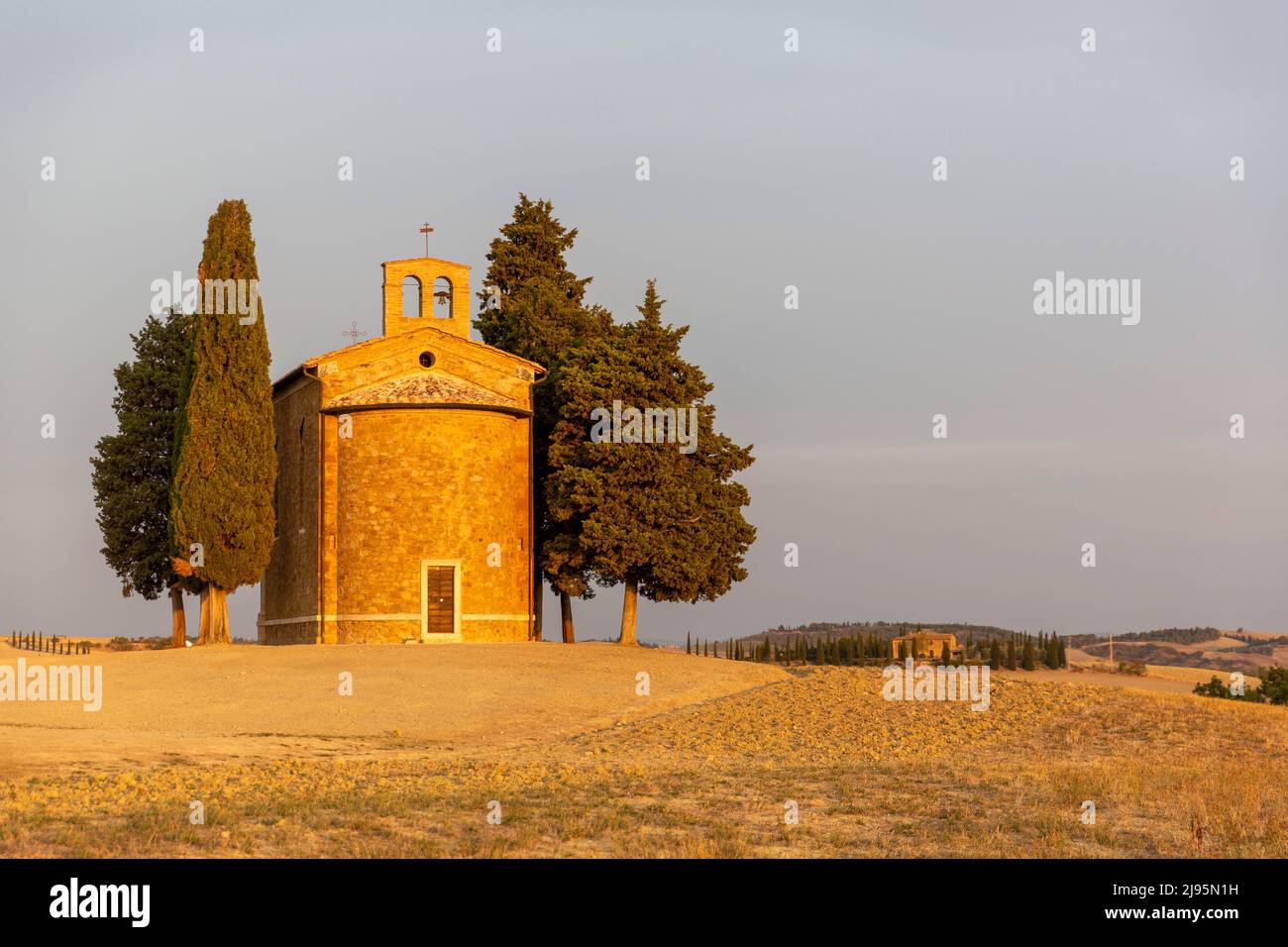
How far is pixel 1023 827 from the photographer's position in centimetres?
1561

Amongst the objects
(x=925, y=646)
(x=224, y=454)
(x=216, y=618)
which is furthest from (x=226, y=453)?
(x=925, y=646)

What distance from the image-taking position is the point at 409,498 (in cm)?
4094

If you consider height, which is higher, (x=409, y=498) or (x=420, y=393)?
(x=420, y=393)

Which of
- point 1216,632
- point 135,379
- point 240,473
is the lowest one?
point 1216,632

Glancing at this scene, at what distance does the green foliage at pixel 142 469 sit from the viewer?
45969 millimetres

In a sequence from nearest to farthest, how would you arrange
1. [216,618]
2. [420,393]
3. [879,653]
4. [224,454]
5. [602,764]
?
[602,764]
[224,454]
[216,618]
[420,393]
[879,653]

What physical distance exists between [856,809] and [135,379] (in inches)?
1478

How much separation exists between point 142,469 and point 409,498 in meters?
11.9

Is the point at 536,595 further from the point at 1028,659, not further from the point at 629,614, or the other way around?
the point at 1028,659

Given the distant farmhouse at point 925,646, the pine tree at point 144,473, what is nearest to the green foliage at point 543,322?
the pine tree at point 144,473
